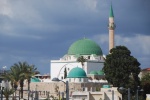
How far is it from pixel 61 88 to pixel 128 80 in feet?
61.0

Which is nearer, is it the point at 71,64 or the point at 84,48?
the point at 71,64

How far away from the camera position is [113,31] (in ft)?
281

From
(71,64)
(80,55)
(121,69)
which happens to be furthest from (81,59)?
(121,69)

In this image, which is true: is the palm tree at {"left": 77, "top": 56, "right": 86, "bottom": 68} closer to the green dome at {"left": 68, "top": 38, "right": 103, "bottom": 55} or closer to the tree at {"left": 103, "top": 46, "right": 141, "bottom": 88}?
the green dome at {"left": 68, "top": 38, "right": 103, "bottom": 55}

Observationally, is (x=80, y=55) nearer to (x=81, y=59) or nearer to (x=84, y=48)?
(x=84, y=48)

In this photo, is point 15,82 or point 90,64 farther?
point 90,64

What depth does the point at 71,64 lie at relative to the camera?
3452 inches

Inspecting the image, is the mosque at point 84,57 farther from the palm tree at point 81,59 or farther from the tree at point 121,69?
the tree at point 121,69

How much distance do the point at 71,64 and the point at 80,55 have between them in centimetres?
248

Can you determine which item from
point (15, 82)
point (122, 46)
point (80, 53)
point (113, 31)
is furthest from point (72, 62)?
point (15, 82)

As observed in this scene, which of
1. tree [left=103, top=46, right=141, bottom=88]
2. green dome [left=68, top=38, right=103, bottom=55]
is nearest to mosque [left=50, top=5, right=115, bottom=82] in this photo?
green dome [left=68, top=38, right=103, bottom=55]

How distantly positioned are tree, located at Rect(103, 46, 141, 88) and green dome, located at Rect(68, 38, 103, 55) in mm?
27521

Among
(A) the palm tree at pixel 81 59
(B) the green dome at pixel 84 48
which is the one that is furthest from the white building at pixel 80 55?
(A) the palm tree at pixel 81 59

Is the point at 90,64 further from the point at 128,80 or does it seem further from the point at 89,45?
the point at 128,80
